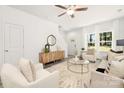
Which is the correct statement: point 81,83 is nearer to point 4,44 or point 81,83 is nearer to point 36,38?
point 4,44

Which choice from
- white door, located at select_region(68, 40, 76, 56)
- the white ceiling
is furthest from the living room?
white door, located at select_region(68, 40, 76, 56)

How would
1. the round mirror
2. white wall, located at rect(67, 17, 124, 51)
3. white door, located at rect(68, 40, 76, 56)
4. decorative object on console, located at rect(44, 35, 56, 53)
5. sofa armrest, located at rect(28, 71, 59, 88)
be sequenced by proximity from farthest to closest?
white door, located at rect(68, 40, 76, 56), the round mirror, white wall, located at rect(67, 17, 124, 51), decorative object on console, located at rect(44, 35, 56, 53), sofa armrest, located at rect(28, 71, 59, 88)

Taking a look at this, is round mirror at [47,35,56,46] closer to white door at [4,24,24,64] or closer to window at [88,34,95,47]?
white door at [4,24,24,64]

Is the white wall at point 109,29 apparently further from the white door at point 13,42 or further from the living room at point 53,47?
the white door at point 13,42

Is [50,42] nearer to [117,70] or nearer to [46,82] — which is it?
[46,82]

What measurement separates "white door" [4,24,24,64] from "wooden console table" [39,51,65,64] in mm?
1140

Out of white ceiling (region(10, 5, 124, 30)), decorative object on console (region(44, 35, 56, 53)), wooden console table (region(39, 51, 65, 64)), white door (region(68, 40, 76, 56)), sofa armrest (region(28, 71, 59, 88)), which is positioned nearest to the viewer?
sofa armrest (region(28, 71, 59, 88))

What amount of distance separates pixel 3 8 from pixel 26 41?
143 cm

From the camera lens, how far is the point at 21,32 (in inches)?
165

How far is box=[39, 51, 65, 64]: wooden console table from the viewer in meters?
5.15

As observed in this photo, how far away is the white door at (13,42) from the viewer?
12.0 ft

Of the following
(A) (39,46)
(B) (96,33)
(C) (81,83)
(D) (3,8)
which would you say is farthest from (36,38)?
(B) (96,33)

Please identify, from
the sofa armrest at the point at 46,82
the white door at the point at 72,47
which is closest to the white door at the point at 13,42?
the sofa armrest at the point at 46,82

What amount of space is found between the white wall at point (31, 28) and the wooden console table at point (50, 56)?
229 mm
